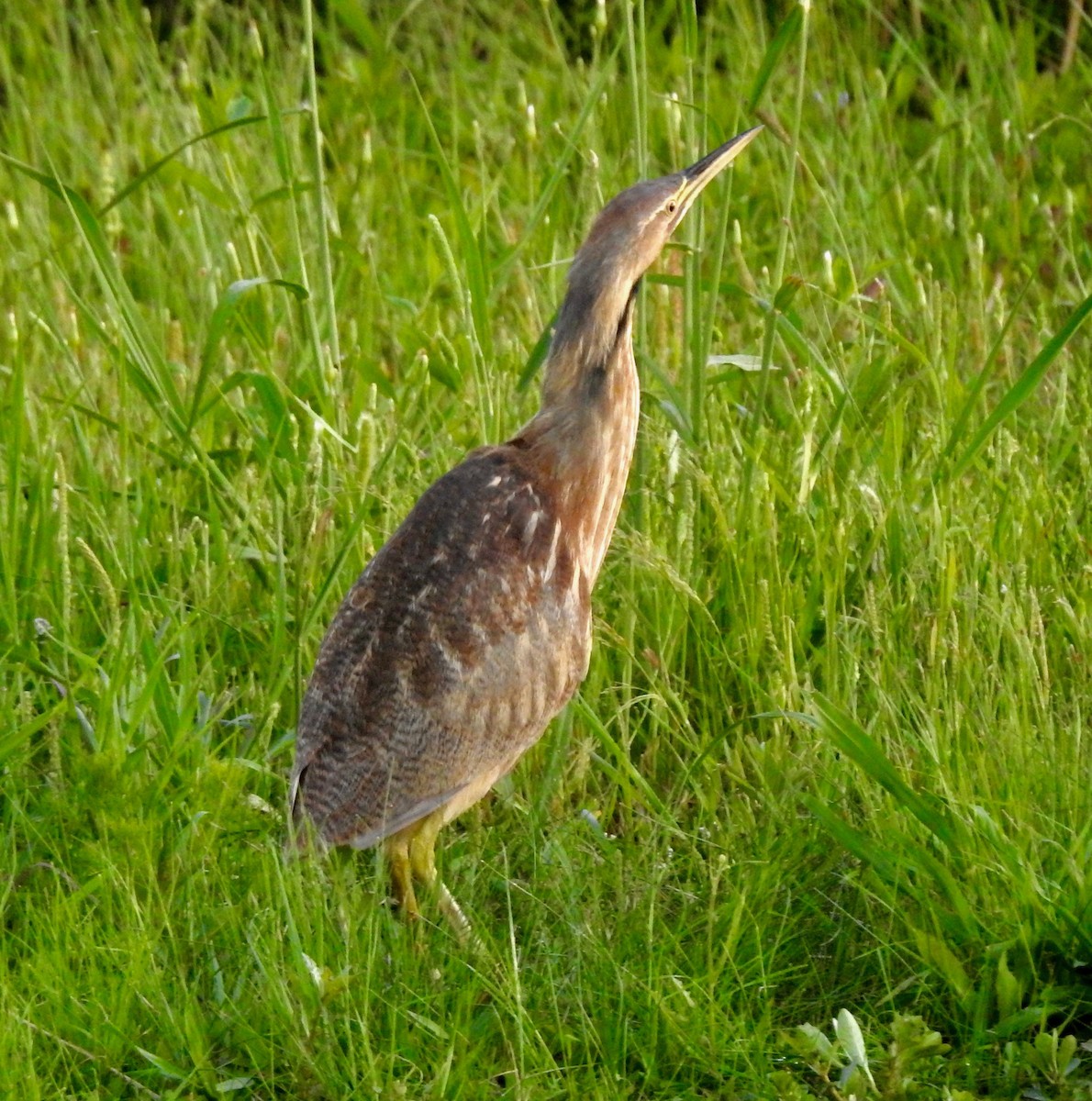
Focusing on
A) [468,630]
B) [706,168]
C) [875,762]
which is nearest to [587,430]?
[468,630]

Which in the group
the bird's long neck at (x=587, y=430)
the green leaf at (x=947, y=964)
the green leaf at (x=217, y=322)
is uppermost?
the green leaf at (x=217, y=322)

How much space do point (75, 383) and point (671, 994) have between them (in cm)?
244

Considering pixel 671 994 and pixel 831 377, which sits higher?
pixel 831 377

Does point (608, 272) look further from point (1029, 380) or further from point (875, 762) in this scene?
point (875, 762)

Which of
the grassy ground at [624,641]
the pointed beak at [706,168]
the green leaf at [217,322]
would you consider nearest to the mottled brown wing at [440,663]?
the grassy ground at [624,641]

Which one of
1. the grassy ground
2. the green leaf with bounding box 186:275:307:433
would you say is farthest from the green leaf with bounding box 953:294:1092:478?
the green leaf with bounding box 186:275:307:433

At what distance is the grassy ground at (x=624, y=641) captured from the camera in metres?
2.43

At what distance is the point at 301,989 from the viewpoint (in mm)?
2383

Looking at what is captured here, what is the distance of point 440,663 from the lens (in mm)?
2832

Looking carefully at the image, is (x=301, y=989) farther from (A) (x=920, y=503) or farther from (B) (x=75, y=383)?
(B) (x=75, y=383)

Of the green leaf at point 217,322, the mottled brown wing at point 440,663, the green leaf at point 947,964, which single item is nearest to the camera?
the green leaf at point 947,964

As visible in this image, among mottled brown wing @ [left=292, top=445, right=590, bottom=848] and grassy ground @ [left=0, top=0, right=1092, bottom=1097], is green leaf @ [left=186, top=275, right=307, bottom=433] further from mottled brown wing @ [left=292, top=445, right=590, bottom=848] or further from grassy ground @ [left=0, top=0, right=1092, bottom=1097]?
mottled brown wing @ [left=292, top=445, right=590, bottom=848]

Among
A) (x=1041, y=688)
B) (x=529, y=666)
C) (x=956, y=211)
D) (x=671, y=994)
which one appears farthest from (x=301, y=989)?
(x=956, y=211)

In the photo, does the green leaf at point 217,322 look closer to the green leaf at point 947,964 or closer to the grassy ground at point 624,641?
the grassy ground at point 624,641
